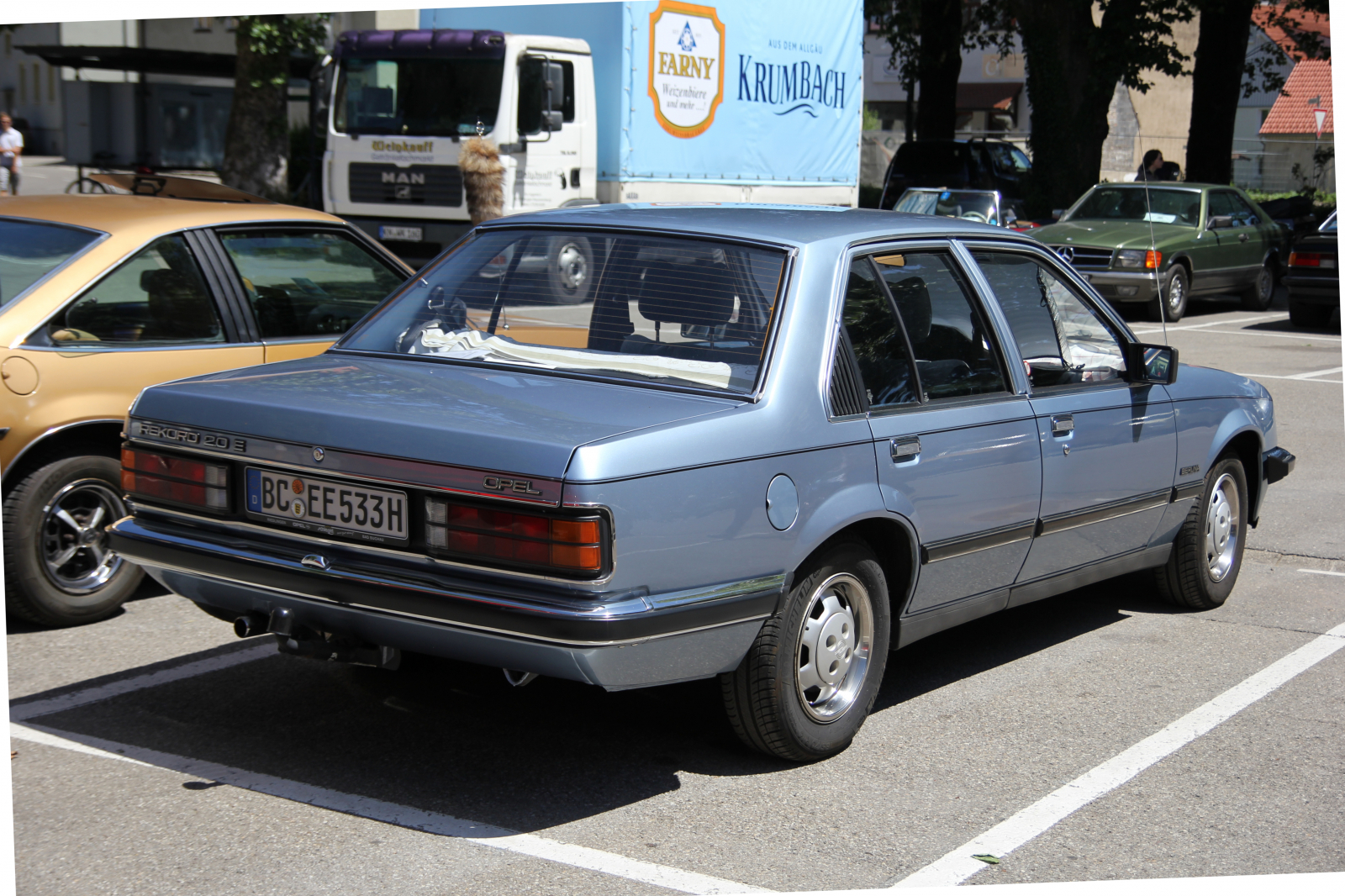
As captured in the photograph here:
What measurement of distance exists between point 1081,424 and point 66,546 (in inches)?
151

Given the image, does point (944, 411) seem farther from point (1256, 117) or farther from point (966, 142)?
point (1256, 117)

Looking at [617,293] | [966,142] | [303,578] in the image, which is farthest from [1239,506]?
[966,142]

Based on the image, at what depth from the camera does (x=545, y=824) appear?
3.73 meters

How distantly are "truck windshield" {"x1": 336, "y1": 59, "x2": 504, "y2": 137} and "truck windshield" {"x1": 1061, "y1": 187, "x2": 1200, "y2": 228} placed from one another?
8199 millimetres

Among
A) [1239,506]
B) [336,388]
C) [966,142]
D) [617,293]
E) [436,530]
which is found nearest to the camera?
[436,530]

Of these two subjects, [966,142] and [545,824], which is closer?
[545,824]

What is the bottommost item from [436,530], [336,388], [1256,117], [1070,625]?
[1070,625]

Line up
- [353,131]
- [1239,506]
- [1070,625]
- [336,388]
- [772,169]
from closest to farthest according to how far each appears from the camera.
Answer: [336,388] → [1070,625] → [1239,506] → [353,131] → [772,169]

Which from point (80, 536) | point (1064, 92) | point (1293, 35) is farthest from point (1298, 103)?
point (80, 536)

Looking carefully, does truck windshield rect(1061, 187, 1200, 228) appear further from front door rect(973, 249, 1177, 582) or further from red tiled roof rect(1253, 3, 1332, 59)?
front door rect(973, 249, 1177, 582)

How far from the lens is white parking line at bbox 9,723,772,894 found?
11.2 ft

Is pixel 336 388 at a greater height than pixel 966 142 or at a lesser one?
lesser

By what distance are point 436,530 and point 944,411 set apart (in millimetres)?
1758

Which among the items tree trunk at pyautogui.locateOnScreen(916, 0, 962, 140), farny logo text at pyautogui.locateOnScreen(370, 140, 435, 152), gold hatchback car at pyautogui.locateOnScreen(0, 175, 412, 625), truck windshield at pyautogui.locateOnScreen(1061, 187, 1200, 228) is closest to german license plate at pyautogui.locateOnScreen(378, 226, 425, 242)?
farny logo text at pyautogui.locateOnScreen(370, 140, 435, 152)
